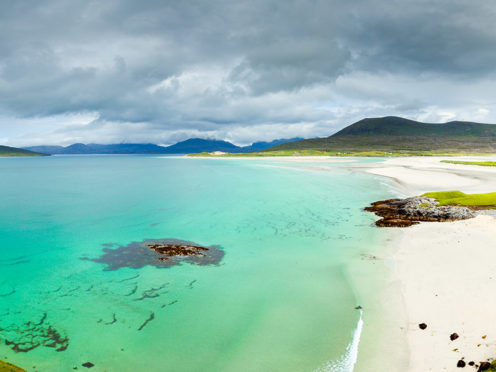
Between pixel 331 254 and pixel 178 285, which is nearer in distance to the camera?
pixel 178 285

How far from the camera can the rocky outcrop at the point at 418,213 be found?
27.9 m

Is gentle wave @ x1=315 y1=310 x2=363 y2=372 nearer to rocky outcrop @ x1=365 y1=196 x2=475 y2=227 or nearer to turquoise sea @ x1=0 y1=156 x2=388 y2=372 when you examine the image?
turquoise sea @ x1=0 y1=156 x2=388 y2=372

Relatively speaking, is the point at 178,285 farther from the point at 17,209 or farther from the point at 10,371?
the point at 17,209

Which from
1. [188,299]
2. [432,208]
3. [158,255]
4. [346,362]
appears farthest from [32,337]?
[432,208]

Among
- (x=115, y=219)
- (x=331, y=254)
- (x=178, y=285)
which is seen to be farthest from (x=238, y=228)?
(x=115, y=219)

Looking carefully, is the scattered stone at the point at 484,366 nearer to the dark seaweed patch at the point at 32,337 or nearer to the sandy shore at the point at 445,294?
the sandy shore at the point at 445,294

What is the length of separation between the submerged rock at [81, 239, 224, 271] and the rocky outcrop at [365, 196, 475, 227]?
17.3m

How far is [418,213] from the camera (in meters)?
30.1

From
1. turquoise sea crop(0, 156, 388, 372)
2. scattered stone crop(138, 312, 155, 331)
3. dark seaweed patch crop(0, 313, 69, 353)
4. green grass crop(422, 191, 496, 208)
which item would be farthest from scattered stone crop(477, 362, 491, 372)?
green grass crop(422, 191, 496, 208)

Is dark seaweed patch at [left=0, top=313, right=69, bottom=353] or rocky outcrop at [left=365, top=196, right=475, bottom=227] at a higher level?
rocky outcrop at [left=365, top=196, right=475, bottom=227]

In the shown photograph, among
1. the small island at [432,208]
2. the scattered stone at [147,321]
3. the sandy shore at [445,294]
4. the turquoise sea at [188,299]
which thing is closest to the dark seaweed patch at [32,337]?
the turquoise sea at [188,299]

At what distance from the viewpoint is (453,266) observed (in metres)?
16.7

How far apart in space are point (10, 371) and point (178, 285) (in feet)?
29.9

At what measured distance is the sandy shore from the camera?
9.72m
